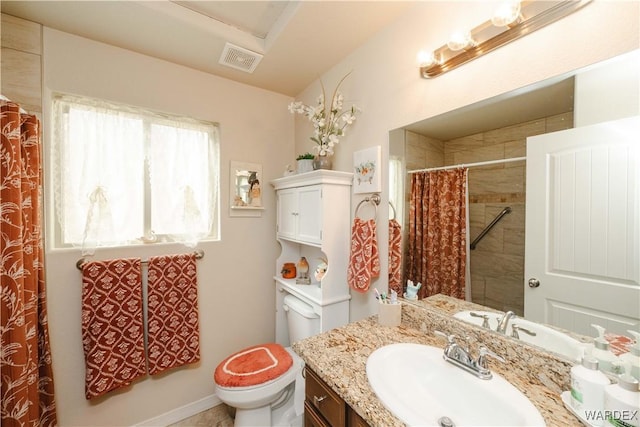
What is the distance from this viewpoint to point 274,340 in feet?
6.79

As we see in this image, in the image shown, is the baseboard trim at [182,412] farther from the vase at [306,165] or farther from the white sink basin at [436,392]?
the vase at [306,165]

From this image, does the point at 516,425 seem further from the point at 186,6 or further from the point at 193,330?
the point at 186,6

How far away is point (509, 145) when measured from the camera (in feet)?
2.83

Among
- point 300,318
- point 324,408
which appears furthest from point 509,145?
point 300,318

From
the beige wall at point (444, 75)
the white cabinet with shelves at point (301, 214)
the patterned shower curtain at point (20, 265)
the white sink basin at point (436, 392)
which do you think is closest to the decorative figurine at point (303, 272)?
the white cabinet with shelves at point (301, 214)

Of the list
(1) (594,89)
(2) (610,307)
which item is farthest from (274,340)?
(1) (594,89)

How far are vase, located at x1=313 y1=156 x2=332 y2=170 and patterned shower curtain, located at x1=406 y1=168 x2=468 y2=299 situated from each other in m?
0.60

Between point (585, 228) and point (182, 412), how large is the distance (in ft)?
7.79

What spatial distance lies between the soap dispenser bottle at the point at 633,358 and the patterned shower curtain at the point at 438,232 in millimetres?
431

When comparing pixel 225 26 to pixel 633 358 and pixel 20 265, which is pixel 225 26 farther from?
pixel 633 358

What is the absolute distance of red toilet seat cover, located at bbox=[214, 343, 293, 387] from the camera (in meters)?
1.36

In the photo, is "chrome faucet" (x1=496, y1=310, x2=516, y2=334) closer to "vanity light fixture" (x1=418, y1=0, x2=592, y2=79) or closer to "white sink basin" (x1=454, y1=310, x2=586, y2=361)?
"white sink basin" (x1=454, y1=310, x2=586, y2=361)

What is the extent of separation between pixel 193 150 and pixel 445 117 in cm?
161

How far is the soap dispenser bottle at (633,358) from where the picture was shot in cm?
61
